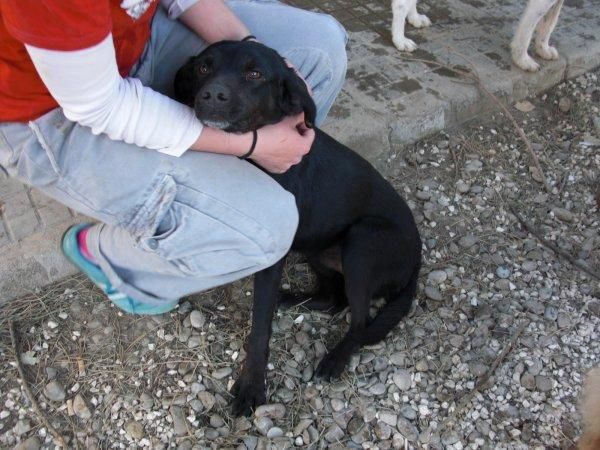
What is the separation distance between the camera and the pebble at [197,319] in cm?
230

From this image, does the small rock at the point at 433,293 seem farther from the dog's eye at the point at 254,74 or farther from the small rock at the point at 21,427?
the small rock at the point at 21,427

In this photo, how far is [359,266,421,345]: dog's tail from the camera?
2.25m

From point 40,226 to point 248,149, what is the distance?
1.03 meters

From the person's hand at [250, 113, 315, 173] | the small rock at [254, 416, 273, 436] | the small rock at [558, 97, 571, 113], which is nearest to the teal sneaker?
the small rock at [254, 416, 273, 436]

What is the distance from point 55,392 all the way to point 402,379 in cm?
116

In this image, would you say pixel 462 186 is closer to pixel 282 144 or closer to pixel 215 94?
pixel 282 144

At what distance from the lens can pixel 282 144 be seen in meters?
1.89

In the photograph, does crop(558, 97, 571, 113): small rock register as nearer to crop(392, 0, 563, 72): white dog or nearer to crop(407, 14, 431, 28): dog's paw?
crop(392, 0, 563, 72): white dog

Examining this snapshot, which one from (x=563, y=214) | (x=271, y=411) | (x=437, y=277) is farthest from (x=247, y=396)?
(x=563, y=214)

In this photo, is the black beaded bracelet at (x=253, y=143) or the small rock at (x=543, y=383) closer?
the black beaded bracelet at (x=253, y=143)

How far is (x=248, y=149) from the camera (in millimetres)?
1854

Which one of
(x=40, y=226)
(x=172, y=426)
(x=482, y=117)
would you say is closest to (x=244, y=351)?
(x=172, y=426)

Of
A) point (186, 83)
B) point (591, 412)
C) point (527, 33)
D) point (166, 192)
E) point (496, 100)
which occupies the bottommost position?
point (591, 412)

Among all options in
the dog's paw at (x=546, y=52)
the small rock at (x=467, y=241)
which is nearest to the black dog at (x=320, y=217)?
the small rock at (x=467, y=241)
